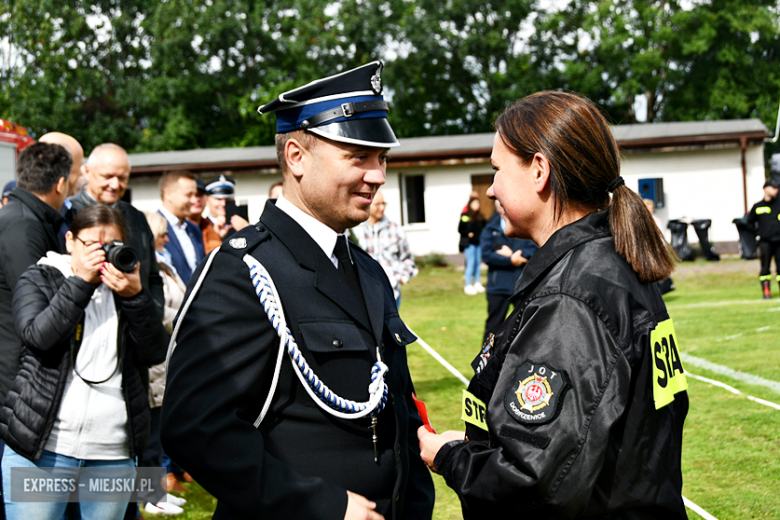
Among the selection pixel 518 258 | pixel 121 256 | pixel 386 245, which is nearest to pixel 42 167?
pixel 121 256

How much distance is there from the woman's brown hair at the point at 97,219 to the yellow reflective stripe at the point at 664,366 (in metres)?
2.61

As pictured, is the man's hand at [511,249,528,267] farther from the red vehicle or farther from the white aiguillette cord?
the red vehicle

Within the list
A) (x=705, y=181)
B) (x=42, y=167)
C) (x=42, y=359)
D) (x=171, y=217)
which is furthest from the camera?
(x=705, y=181)

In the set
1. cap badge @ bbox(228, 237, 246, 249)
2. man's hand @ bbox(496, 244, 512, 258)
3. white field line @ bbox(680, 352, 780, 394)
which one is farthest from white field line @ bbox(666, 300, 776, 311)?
cap badge @ bbox(228, 237, 246, 249)

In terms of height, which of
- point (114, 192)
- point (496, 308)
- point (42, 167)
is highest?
point (42, 167)

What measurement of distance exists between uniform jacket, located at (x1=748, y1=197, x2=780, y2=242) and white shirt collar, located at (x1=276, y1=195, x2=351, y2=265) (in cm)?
1261

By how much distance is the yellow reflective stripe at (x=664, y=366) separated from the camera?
1.78m

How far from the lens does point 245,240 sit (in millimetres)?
1976

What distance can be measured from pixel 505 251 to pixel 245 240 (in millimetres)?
6388

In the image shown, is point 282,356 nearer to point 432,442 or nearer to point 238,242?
point 238,242

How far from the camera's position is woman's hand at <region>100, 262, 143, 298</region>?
3159 millimetres

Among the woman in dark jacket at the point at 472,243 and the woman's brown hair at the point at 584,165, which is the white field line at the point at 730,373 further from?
the woman in dark jacket at the point at 472,243

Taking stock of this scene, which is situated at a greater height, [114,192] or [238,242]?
[114,192]

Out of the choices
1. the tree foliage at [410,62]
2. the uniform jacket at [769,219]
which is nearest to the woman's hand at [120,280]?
the uniform jacket at [769,219]
